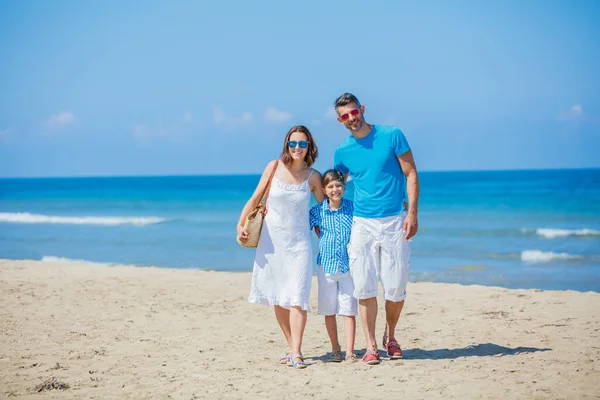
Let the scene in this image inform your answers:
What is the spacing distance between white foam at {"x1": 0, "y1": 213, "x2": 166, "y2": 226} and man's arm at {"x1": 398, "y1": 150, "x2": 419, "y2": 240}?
23.3 meters

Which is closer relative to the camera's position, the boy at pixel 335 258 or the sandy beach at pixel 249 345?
the sandy beach at pixel 249 345

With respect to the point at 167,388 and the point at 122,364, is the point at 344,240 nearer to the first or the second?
the point at 167,388

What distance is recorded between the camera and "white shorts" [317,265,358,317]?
218 inches

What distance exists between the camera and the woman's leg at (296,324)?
551cm

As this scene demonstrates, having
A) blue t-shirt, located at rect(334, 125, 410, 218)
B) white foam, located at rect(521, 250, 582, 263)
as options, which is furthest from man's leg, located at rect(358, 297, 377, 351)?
white foam, located at rect(521, 250, 582, 263)

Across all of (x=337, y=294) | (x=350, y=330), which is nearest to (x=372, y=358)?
(x=350, y=330)

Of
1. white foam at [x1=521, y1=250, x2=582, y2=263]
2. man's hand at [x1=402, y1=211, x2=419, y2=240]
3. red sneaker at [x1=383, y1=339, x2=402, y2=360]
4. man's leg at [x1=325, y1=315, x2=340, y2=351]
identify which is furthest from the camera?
white foam at [x1=521, y1=250, x2=582, y2=263]

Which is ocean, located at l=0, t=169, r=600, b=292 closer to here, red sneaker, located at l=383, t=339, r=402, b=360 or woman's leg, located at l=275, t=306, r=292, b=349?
red sneaker, located at l=383, t=339, r=402, b=360

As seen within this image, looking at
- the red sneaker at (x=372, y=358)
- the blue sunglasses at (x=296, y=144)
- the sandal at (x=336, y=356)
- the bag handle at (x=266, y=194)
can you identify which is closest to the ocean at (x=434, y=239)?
the sandal at (x=336, y=356)

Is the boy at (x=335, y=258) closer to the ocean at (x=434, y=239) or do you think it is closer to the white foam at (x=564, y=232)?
the ocean at (x=434, y=239)

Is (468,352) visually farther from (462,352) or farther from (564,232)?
(564,232)

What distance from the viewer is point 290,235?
5.53m

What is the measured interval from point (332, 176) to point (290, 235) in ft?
2.06

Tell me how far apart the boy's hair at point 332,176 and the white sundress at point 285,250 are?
15cm
